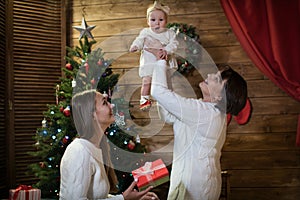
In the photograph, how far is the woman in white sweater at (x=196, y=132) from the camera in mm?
2291

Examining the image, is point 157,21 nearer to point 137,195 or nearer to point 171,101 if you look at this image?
point 171,101

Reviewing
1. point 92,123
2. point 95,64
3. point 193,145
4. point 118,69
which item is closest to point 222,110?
point 193,145

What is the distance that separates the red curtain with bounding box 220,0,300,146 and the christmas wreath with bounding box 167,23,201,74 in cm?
35

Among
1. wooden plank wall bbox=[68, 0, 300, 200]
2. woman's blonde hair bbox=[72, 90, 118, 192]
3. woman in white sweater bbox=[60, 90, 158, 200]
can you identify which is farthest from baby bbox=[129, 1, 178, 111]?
wooden plank wall bbox=[68, 0, 300, 200]

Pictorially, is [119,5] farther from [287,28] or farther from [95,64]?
[287,28]

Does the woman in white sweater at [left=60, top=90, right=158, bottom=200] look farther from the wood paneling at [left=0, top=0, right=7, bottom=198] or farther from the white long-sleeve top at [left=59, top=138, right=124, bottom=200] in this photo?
the wood paneling at [left=0, top=0, right=7, bottom=198]

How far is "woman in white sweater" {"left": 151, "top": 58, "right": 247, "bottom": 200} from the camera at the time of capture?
7.52ft

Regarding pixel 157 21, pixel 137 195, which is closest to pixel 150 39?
pixel 157 21

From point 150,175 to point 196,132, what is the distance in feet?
1.15

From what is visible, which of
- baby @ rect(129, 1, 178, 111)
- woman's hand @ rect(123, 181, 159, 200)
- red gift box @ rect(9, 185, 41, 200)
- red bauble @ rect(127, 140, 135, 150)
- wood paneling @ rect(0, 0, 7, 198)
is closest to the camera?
Answer: woman's hand @ rect(123, 181, 159, 200)

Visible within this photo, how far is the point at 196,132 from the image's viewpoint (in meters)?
2.33

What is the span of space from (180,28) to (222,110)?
1.69 meters

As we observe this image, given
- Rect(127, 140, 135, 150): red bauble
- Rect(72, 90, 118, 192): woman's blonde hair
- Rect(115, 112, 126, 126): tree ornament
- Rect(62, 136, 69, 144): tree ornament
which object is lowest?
Rect(127, 140, 135, 150): red bauble

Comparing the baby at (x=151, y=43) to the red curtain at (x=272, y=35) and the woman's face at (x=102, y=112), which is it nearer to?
the woman's face at (x=102, y=112)
